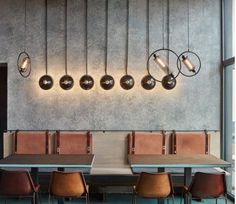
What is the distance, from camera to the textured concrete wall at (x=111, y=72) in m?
7.04

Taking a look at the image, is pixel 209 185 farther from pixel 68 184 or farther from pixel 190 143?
pixel 190 143

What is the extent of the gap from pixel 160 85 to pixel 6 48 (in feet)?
8.92

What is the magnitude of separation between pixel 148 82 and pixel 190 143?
1.27 m

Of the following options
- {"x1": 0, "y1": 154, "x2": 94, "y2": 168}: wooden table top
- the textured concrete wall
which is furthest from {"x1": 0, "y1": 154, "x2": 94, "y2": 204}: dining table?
the textured concrete wall

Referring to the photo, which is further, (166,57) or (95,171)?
(166,57)

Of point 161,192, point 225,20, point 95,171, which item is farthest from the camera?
point 225,20

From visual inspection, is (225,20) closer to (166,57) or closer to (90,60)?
(166,57)

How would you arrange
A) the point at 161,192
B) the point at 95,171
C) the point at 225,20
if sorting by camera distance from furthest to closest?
the point at 225,20 → the point at 95,171 → the point at 161,192

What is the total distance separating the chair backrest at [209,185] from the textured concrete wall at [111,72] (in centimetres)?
235

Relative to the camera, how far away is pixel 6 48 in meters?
7.07

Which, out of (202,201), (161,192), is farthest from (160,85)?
(161,192)

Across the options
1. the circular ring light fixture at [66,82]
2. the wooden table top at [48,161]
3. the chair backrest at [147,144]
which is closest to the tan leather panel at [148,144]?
the chair backrest at [147,144]

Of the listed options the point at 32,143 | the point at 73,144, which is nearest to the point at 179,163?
the point at 73,144

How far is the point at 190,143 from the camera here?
6.85m
